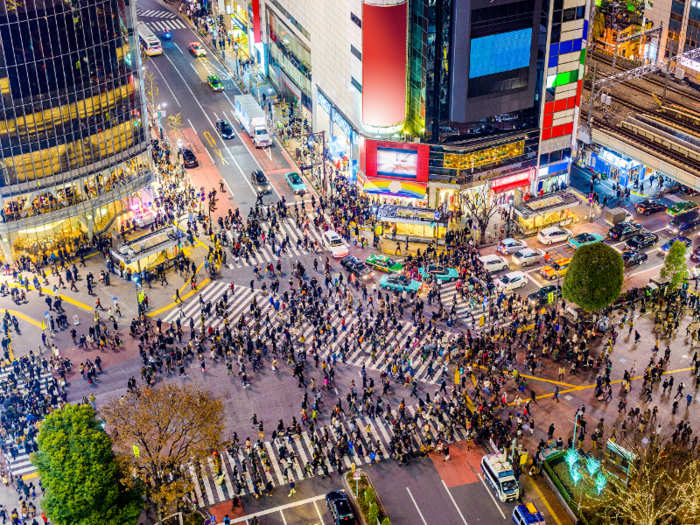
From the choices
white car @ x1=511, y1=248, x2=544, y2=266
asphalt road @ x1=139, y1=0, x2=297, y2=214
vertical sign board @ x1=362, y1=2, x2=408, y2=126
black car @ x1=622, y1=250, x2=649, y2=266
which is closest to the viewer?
black car @ x1=622, y1=250, x2=649, y2=266

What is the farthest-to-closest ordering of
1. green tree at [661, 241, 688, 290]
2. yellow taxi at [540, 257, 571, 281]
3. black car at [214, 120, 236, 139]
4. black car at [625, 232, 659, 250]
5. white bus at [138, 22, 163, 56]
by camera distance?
white bus at [138, 22, 163, 56]
black car at [214, 120, 236, 139]
black car at [625, 232, 659, 250]
yellow taxi at [540, 257, 571, 281]
green tree at [661, 241, 688, 290]

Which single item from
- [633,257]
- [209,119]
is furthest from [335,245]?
[209,119]

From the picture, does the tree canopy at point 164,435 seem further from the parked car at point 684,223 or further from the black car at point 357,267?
the parked car at point 684,223

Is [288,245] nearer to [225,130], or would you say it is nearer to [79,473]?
[225,130]

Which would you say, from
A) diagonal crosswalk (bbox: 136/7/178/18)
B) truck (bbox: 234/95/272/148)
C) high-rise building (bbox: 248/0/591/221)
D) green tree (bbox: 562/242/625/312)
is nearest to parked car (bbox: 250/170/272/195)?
truck (bbox: 234/95/272/148)

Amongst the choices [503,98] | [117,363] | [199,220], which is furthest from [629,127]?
[117,363]

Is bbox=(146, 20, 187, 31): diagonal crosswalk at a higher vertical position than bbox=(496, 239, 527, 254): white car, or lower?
higher

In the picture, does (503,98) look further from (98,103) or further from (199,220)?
(98,103)

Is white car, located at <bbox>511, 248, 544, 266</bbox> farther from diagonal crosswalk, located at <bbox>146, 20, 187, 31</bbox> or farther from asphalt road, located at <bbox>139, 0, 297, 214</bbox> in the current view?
diagonal crosswalk, located at <bbox>146, 20, 187, 31</bbox>
